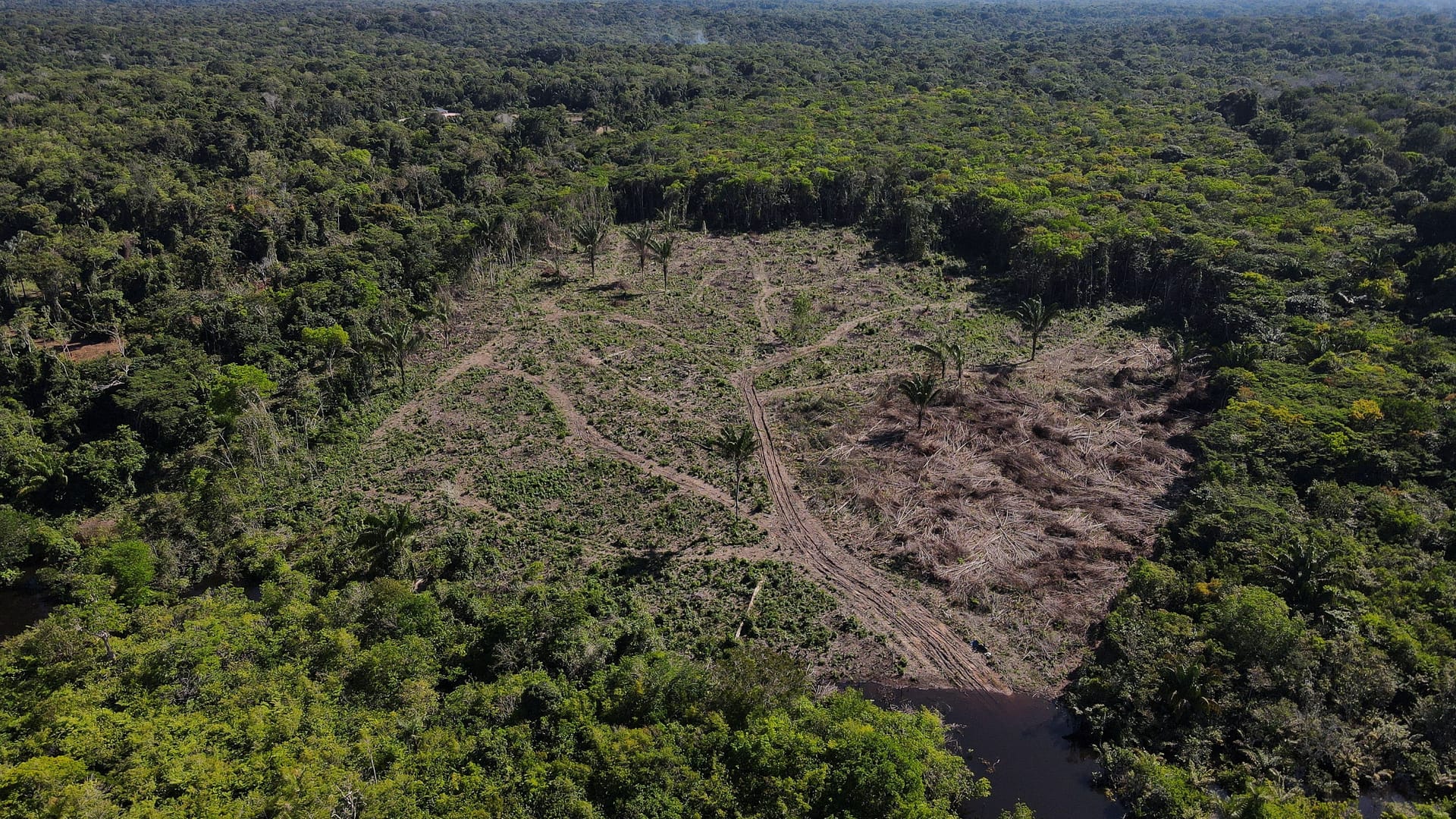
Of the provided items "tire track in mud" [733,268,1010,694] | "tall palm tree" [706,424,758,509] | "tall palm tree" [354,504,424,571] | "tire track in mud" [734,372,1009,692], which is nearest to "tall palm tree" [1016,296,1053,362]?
"tire track in mud" [733,268,1010,694]

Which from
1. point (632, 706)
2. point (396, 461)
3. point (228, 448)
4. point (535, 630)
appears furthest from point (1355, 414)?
point (228, 448)

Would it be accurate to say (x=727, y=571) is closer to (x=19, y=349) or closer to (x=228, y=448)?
(x=228, y=448)

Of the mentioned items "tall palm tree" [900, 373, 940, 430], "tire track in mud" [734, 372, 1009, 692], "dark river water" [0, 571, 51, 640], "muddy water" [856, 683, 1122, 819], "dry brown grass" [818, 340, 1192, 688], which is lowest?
"muddy water" [856, 683, 1122, 819]

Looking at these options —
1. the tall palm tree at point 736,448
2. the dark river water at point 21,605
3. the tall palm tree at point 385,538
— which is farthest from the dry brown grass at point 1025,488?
the dark river water at point 21,605

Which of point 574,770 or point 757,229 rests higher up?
point 757,229

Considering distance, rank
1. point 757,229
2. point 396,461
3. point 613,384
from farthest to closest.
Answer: point 757,229
point 613,384
point 396,461

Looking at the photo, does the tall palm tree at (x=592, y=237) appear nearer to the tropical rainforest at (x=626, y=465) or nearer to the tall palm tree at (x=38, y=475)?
the tropical rainforest at (x=626, y=465)

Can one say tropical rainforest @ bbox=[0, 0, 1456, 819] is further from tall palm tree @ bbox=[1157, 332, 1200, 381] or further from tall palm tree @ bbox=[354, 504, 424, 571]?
tall palm tree @ bbox=[1157, 332, 1200, 381]

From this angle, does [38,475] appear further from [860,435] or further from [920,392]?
[920,392]
